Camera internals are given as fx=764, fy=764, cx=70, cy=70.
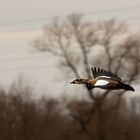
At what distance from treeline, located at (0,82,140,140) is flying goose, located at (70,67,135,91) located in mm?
41472

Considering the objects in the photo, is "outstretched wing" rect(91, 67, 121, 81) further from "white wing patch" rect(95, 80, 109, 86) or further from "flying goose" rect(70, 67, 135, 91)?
"white wing patch" rect(95, 80, 109, 86)

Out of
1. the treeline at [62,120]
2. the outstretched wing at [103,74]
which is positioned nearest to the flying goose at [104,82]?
the outstretched wing at [103,74]

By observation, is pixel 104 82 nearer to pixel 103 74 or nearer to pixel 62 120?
pixel 103 74

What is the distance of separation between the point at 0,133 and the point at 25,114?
2.32 meters

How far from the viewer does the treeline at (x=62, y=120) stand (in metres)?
53.9

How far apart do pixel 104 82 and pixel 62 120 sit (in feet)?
154

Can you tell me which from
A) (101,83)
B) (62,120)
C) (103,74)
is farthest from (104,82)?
(62,120)

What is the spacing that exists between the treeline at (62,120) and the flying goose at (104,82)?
4147cm

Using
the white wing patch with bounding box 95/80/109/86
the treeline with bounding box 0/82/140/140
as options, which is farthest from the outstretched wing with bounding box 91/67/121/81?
the treeline with bounding box 0/82/140/140

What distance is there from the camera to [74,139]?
5494 cm

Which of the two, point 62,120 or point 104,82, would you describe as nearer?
point 104,82

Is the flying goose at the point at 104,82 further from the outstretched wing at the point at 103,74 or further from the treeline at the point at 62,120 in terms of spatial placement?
the treeline at the point at 62,120

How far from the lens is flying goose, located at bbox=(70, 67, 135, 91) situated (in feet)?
34.7

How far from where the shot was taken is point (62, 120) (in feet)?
189
